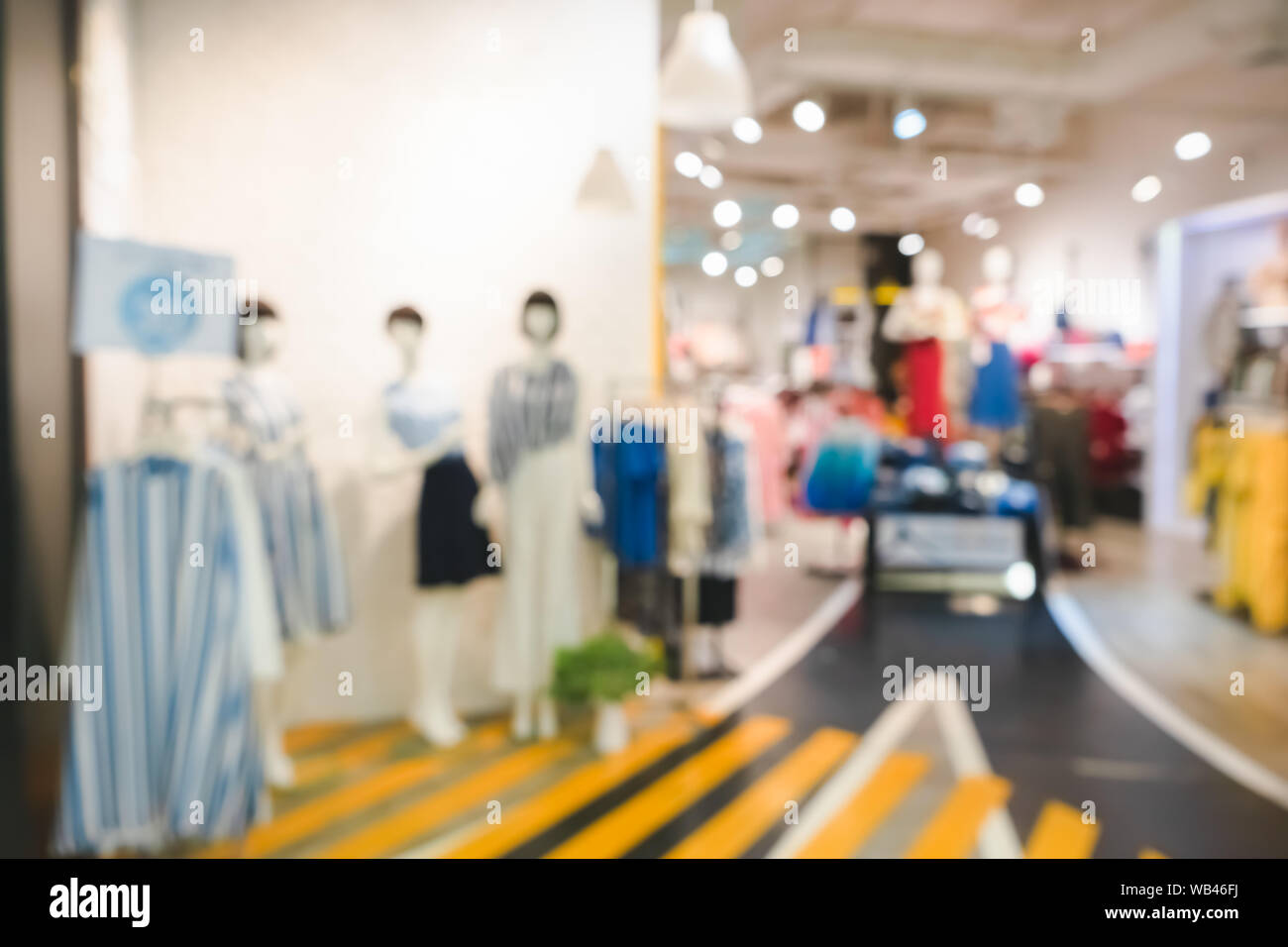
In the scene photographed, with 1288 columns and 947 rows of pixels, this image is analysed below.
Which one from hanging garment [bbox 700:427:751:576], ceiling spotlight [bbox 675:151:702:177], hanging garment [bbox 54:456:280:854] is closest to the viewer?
hanging garment [bbox 54:456:280:854]

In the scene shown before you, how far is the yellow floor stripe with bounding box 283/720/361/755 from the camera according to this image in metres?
3.11

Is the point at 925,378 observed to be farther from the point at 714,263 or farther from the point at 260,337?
the point at 260,337

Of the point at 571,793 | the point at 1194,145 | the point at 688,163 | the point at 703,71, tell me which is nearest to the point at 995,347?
the point at 1194,145

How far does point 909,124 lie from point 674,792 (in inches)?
124

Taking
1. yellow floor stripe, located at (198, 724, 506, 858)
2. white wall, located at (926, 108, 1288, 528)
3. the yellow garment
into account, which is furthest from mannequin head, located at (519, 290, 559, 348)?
the yellow garment

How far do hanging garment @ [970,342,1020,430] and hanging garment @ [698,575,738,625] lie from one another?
5.71 ft

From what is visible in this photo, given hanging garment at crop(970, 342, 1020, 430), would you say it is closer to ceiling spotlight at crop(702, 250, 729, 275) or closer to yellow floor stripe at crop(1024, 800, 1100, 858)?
ceiling spotlight at crop(702, 250, 729, 275)

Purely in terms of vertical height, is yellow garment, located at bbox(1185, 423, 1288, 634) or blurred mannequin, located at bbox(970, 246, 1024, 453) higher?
blurred mannequin, located at bbox(970, 246, 1024, 453)

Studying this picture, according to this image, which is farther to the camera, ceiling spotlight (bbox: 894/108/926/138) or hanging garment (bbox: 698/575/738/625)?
ceiling spotlight (bbox: 894/108/926/138)

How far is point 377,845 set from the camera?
2445mm

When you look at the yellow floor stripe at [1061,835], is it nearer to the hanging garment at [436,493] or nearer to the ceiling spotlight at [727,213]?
the hanging garment at [436,493]

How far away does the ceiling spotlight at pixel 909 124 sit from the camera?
161 inches

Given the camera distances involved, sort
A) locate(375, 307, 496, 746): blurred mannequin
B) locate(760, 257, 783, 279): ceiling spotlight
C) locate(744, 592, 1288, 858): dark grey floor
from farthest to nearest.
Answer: locate(760, 257, 783, 279): ceiling spotlight → locate(375, 307, 496, 746): blurred mannequin → locate(744, 592, 1288, 858): dark grey floor
